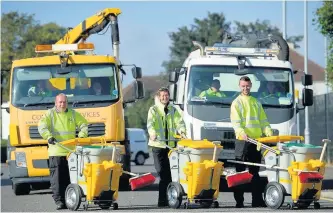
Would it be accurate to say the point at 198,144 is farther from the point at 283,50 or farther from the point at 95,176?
the point at 283,50

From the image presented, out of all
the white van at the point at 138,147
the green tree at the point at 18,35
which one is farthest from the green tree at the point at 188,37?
the white van at the point at 138,147

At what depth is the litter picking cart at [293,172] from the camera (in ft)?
51.0

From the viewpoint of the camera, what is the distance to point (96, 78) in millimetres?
23031

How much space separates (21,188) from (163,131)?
7128 millimetres

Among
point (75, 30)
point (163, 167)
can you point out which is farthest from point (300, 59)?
point (163, 167)

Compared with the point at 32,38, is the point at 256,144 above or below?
below

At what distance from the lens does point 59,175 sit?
17188 mm

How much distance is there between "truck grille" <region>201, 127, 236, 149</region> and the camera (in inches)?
867

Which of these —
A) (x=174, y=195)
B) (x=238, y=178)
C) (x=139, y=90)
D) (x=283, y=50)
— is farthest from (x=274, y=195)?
(x=283, y=50)

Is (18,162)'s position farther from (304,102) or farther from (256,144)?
(256,144)

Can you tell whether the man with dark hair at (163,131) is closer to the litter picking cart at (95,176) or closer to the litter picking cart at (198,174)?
the litter picking cart at (198,174)

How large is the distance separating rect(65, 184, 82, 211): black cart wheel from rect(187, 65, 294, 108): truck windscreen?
5930 mm

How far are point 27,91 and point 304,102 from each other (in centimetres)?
580

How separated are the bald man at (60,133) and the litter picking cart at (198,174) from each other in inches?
69.1
